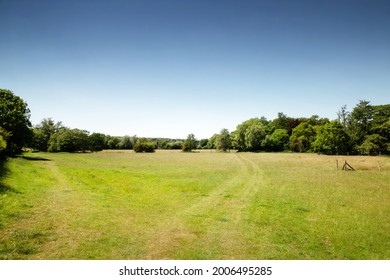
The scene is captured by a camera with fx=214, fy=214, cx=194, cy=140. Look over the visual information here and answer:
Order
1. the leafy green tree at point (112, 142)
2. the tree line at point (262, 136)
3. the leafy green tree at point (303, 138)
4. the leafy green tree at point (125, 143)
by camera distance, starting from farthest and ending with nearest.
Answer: the leafy green tree at point (125, 143), the leafy green tree at point (112, 142), the leafy green tree at point (303, 138), the tree line at point (262, 136)

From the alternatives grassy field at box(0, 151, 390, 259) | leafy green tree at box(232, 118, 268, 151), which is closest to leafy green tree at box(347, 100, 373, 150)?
leafy green tree at box(232, 118, 268, 151)

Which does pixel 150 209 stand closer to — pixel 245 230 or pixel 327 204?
pixel 245 230

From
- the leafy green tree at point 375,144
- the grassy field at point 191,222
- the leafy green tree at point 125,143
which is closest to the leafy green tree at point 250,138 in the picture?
the leafy green tree at point 375,144

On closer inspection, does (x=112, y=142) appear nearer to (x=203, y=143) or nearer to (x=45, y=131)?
(x=45, y=131)

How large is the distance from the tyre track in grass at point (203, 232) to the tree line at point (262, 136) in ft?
102

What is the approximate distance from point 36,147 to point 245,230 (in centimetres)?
10523

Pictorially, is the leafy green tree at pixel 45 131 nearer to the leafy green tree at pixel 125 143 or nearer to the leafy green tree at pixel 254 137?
the leafy green tree at pixel 125 143

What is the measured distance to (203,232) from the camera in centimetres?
977

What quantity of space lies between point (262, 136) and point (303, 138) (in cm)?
1888

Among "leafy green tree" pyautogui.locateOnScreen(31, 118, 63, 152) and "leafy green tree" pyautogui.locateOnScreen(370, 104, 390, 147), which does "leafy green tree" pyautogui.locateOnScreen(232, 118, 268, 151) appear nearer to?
"leafy green tree" pyautogui.locateOnScreen(370, 104, 390, 147)

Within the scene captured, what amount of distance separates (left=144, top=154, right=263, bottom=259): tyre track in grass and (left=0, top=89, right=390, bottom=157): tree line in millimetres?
31017

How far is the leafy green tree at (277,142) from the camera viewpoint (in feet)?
341

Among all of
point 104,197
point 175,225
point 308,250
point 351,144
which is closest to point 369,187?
point 308,250

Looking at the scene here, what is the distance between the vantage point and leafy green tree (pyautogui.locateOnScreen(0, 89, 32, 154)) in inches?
1607
